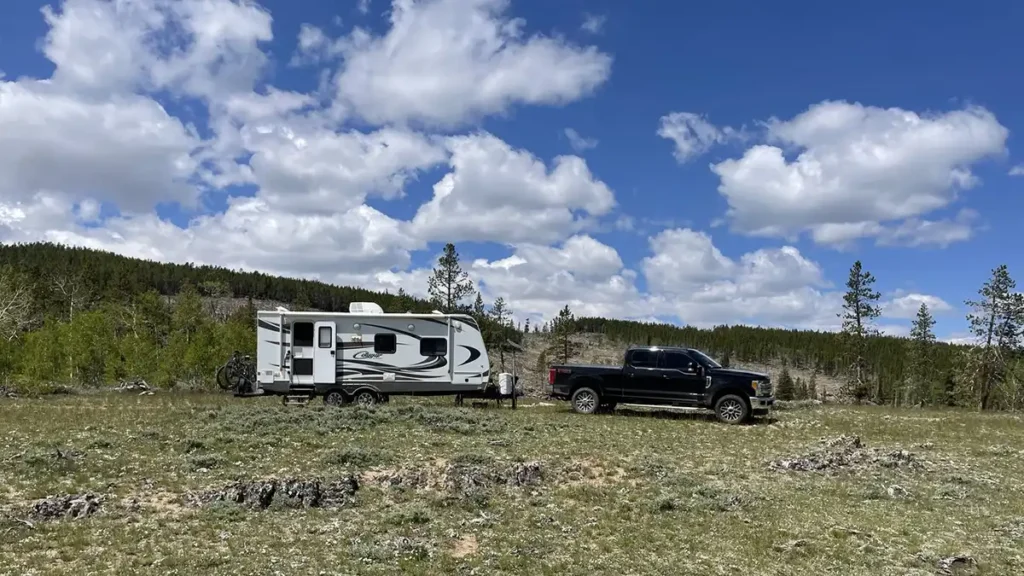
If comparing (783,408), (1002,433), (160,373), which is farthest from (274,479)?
(160,373)

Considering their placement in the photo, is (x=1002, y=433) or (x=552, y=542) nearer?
(x=552, y=542)

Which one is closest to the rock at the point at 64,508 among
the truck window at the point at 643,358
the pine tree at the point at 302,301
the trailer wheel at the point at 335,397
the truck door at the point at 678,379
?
the trailer wheel at the point at 335,397

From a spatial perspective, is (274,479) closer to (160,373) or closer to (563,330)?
(160,373)

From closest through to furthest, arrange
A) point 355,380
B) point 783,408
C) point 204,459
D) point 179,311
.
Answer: point 204,459 → point 355,380 → point 783,408 → point 179,311

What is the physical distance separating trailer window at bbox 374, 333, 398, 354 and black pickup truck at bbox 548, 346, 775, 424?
5.74 metres

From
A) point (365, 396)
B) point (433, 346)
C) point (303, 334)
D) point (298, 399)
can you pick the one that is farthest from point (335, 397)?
point (433, 346)

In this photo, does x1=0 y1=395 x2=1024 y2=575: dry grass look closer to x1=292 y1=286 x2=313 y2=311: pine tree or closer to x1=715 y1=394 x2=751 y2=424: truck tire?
x1=715 y1=394 x2=751 y2=424: truck tire

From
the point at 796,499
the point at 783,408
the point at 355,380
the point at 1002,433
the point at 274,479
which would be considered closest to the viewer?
the point at 274,479

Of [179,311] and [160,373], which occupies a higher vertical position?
[179,311]

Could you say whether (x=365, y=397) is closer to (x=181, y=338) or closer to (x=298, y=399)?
(x=298, y=399)

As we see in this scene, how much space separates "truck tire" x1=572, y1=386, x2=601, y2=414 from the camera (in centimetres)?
2258

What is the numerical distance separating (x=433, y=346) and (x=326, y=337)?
359cm

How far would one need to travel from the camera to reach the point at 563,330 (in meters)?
72.8

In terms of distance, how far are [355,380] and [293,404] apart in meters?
Result: 2.11
